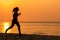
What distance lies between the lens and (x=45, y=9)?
35625mm

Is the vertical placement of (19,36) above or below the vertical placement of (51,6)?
above

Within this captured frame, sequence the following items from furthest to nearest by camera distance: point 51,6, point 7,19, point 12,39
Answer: point 51,6, point 7,19, point 12,39

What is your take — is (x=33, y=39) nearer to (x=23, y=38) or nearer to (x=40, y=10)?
(x=23, y=38)

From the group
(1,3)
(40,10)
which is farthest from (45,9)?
(1,3)

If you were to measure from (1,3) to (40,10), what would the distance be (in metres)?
8.26

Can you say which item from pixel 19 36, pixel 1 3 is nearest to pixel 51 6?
pixel 1 3

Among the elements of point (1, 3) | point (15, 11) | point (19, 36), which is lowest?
point (1, 3)

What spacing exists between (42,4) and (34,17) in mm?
9610

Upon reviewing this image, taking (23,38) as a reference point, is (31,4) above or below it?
below

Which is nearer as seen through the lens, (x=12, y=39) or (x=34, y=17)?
(x=12, y=39)

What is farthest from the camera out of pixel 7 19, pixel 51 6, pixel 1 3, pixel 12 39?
pixel 1 3

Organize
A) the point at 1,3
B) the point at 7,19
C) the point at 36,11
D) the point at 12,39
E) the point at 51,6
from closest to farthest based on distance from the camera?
1. the point at 12,39
2. the point at 7,19
3. the point at 36,11
4. the point at 51,6
5. the point at 1,3

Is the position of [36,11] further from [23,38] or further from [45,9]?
[23,38]

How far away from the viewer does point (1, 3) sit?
41875mm
